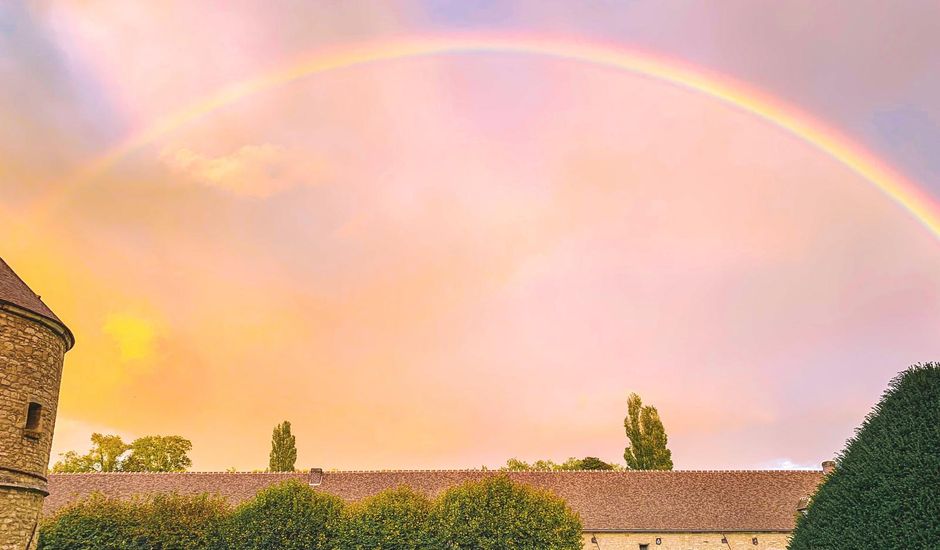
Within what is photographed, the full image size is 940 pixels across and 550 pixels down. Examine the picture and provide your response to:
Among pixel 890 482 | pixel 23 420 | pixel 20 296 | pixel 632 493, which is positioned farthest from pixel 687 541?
pixel 20 296

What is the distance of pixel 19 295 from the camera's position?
1797 cm

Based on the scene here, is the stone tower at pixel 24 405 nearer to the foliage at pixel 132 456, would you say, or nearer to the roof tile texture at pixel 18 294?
the roof tile texture at pixel 18 294

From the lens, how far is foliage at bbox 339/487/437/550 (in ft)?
87.4

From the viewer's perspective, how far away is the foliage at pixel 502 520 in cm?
2616

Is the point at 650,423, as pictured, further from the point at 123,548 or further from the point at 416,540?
the point at 123,548

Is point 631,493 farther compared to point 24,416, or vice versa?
point 631,493

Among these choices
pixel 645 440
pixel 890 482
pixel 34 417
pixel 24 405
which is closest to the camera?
pixel 890 482

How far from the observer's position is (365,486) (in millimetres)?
39094

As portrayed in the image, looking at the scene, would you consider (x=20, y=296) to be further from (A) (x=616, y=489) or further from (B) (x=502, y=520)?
(A) (x=616, y=489)

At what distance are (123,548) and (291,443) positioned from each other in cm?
2875

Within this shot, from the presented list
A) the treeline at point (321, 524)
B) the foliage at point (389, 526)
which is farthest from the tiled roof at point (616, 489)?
the treeline at point (321, 524)

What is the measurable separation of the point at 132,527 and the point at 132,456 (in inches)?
1298

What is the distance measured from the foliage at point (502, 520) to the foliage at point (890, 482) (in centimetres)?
1471

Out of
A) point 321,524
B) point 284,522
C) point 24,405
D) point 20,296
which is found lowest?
point 321,524
